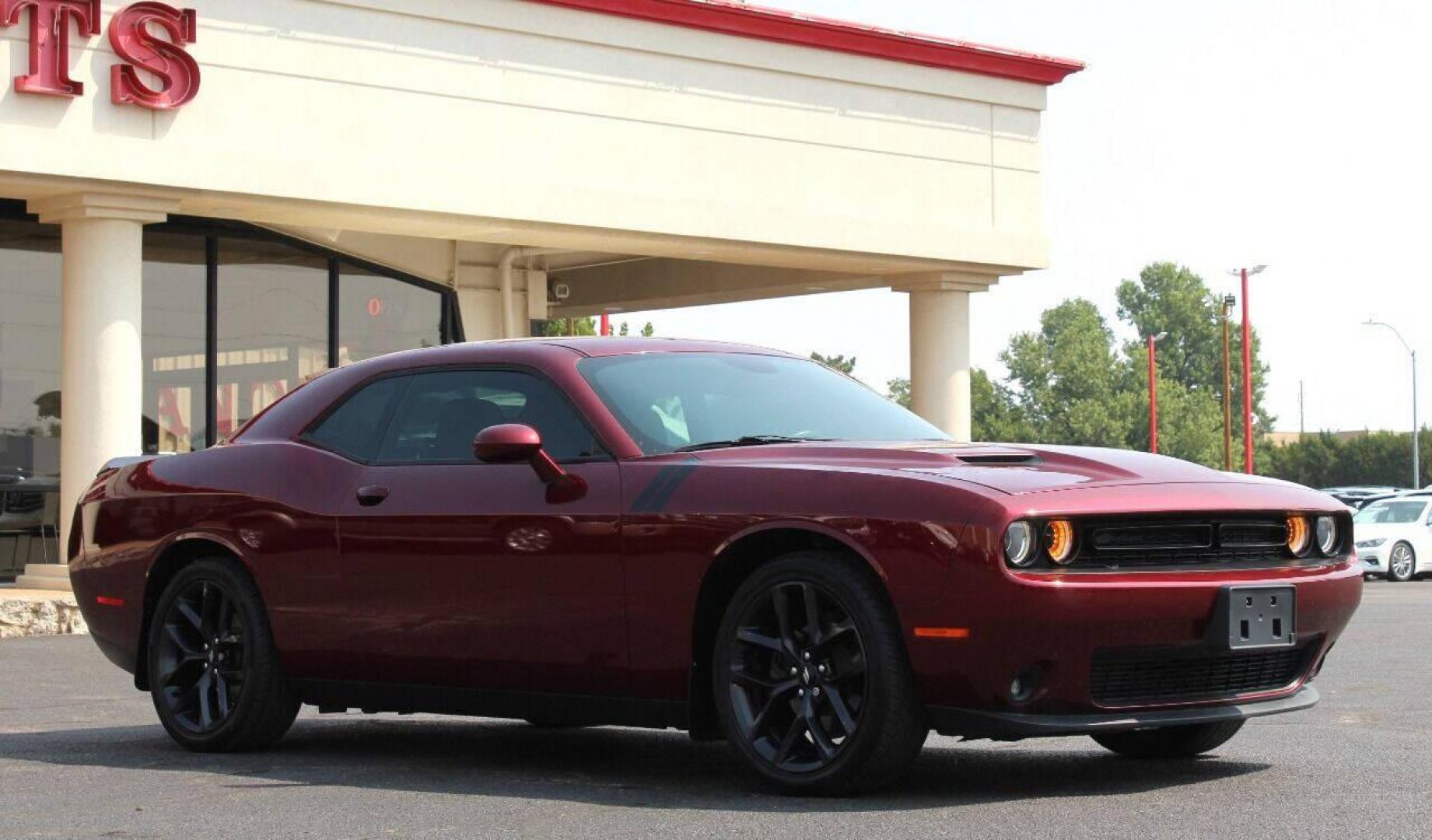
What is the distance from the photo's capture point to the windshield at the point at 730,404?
23.9 ft

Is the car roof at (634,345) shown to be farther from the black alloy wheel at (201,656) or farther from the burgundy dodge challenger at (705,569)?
the black alloy wheel at (201,656)

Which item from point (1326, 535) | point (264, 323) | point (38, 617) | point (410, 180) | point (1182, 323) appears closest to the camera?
point (1326, 535)

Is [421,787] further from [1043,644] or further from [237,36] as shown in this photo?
[237,36]

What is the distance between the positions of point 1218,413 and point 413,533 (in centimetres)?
13366

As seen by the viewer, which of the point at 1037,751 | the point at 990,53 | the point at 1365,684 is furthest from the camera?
the point at 990,53

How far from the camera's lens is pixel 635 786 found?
6.99 metres

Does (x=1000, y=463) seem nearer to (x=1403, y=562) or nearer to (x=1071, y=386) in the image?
(x=1403, y=562)

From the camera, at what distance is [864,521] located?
6324mm

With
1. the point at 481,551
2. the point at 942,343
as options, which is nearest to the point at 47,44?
the point at 942,343

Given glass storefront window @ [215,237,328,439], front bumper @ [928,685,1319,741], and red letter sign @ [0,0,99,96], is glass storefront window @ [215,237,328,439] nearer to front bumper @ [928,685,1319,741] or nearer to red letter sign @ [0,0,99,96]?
red letter sign @ [0,0,99,96]

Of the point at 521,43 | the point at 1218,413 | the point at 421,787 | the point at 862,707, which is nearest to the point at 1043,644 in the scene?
the point at 862,707

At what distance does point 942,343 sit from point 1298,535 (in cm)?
1760

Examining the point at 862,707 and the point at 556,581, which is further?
the point at 556,581

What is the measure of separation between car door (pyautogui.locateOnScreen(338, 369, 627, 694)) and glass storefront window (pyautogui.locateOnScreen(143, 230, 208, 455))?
12.6 meters
